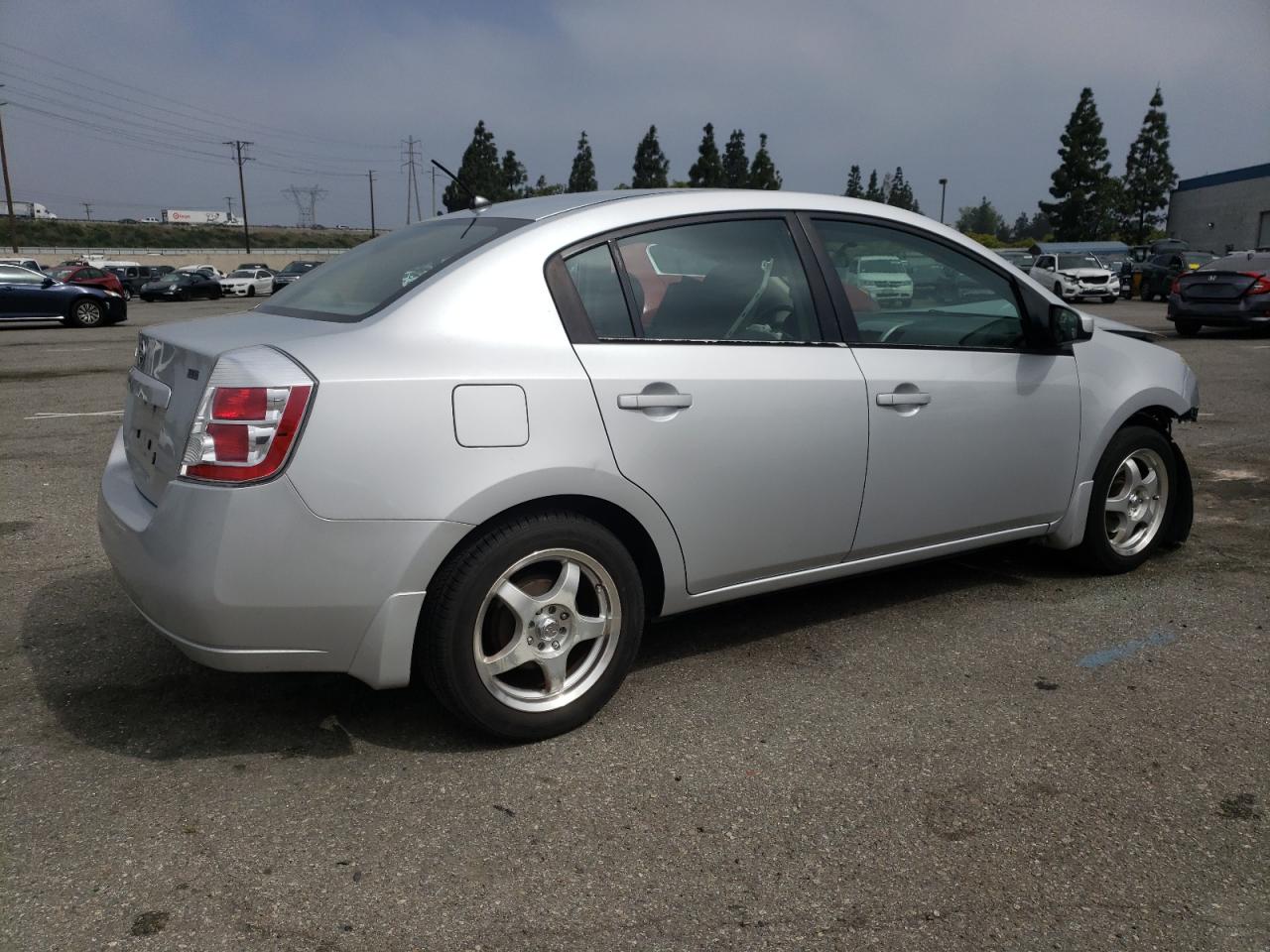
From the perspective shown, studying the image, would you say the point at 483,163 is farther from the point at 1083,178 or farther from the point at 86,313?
the point at 86,313

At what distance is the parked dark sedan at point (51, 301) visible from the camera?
2211 cm

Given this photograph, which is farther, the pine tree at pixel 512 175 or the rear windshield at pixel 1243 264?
the pine tree at pixel 512 175

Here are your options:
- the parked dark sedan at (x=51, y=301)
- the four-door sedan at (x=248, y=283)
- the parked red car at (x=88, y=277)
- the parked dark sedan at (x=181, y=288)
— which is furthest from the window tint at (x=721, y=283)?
the four-door sedan at (x=248, y=283)

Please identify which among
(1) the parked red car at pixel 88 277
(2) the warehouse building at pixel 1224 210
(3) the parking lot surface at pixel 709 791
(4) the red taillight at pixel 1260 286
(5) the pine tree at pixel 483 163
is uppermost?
(5) the pine tree at pixel 483 163

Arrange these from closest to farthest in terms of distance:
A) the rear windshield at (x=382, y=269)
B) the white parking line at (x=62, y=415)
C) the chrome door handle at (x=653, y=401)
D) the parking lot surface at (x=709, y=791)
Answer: the parking lot surface at (x=709, y=791)
the chrome door handle at (x=653, y=401)
the rear windshield at (x=382, y=269)
the white parking line at (x=62, y=415)

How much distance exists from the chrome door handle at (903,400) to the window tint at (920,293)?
0.68 feet

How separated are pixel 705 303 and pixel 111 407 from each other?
808 cm

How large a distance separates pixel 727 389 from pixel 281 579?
144cm

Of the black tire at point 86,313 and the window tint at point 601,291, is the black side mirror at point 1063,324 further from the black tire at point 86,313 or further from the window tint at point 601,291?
the black tire at point 86,313

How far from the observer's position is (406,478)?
279cm

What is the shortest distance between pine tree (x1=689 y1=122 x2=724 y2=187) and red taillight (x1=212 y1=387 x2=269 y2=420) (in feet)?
268

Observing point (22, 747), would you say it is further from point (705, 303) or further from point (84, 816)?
point (705, 303)

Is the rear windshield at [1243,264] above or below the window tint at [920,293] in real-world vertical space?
above

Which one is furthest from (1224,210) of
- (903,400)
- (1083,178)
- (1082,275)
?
(903,400)
